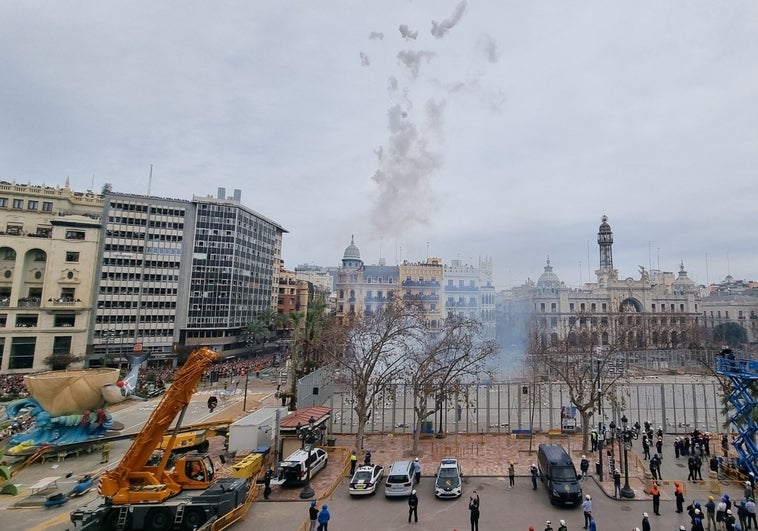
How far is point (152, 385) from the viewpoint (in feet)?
148

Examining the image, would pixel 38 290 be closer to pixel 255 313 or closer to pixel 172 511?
pixel 255 313

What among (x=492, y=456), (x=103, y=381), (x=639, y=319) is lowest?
(x=492, y=456)

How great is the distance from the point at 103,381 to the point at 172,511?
50.4 feet

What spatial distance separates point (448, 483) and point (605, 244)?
356ft

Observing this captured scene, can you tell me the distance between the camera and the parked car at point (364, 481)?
1953 cm

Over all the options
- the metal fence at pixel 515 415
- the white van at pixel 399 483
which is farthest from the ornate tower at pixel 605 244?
the white van at pixel 399 483

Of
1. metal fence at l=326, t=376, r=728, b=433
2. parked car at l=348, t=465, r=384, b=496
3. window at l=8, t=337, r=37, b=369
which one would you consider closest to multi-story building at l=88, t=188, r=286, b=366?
window at l=8, t=337, r=37, b=369

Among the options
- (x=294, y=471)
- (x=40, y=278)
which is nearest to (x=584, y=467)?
(x=294, y=471)

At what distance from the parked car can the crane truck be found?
476cm

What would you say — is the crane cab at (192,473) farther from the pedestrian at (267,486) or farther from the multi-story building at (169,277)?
the multi-story building at (169,277)

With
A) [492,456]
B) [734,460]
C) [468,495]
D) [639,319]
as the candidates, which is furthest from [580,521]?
[639,319]

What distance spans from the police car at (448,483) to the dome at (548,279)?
88.8 metres

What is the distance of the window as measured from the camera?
172ft

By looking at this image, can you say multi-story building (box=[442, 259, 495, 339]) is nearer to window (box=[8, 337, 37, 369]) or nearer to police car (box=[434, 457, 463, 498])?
police car (box=[434, 457, 463, 498])
